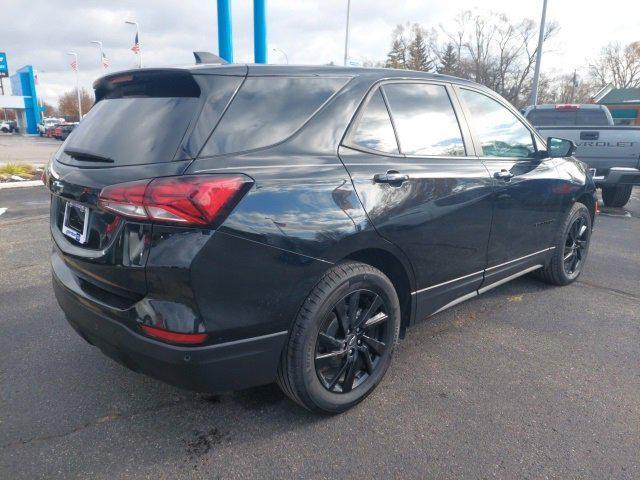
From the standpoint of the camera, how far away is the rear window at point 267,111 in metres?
2.06

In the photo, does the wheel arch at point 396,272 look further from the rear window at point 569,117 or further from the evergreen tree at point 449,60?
the evergreen tree at point 449,60

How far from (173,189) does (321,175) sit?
2.28 feet

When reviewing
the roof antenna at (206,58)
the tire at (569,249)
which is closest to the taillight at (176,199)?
the roof antenna at (206,58)

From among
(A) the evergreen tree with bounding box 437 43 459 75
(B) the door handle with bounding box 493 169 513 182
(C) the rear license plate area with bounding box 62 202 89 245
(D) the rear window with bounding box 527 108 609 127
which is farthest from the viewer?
(A) the evergreen tree with bounding box 437 43 459 75

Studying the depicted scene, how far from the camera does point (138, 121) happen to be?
86.7 inches

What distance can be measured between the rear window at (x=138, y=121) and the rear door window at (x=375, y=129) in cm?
84

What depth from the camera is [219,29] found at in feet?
40.8

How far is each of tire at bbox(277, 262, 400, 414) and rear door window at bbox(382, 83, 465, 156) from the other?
83cm

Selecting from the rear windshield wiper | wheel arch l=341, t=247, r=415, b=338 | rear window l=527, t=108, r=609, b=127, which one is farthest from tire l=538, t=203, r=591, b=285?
rear window l=527, t=108, r=609, b=127

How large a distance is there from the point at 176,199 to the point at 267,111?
2.08 feet

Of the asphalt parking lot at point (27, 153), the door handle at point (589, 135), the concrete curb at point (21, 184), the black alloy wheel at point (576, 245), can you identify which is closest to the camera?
the black alloy wheel at point (576, 245)

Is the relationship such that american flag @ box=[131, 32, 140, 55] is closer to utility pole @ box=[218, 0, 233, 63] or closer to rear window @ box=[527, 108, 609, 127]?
utility pole @ box=[218, 0, 233, 63]

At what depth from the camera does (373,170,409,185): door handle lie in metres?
2.43

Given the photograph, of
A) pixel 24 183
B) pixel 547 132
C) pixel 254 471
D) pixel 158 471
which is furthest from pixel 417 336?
pixel 24 183
